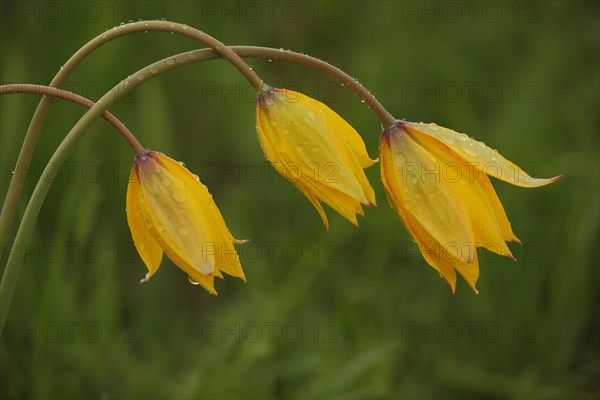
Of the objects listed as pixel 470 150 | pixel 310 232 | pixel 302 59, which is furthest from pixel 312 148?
pixel 310 232

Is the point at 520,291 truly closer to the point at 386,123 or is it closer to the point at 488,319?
the point at 488,319

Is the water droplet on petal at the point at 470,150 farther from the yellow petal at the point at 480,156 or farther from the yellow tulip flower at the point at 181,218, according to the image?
the yellow tulip flower at the point at 181,218

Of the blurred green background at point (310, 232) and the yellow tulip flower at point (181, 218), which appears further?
the blurred green background at point (310, 232)

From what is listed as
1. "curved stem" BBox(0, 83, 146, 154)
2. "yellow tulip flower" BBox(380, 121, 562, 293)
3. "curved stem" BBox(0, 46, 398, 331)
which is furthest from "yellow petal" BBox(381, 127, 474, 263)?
"curved stem" BBox(0, 83, 146, 154)

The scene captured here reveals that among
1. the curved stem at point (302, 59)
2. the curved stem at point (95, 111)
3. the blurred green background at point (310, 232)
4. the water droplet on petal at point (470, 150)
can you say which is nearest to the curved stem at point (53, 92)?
the curved stem at point (95, 111)

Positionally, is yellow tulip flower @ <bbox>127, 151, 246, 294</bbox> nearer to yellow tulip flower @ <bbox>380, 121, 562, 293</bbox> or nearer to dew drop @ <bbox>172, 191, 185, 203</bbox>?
dew drop @ <bbox>172, 191, 185, 203</bbox>

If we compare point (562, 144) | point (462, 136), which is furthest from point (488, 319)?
point (462, 136)
